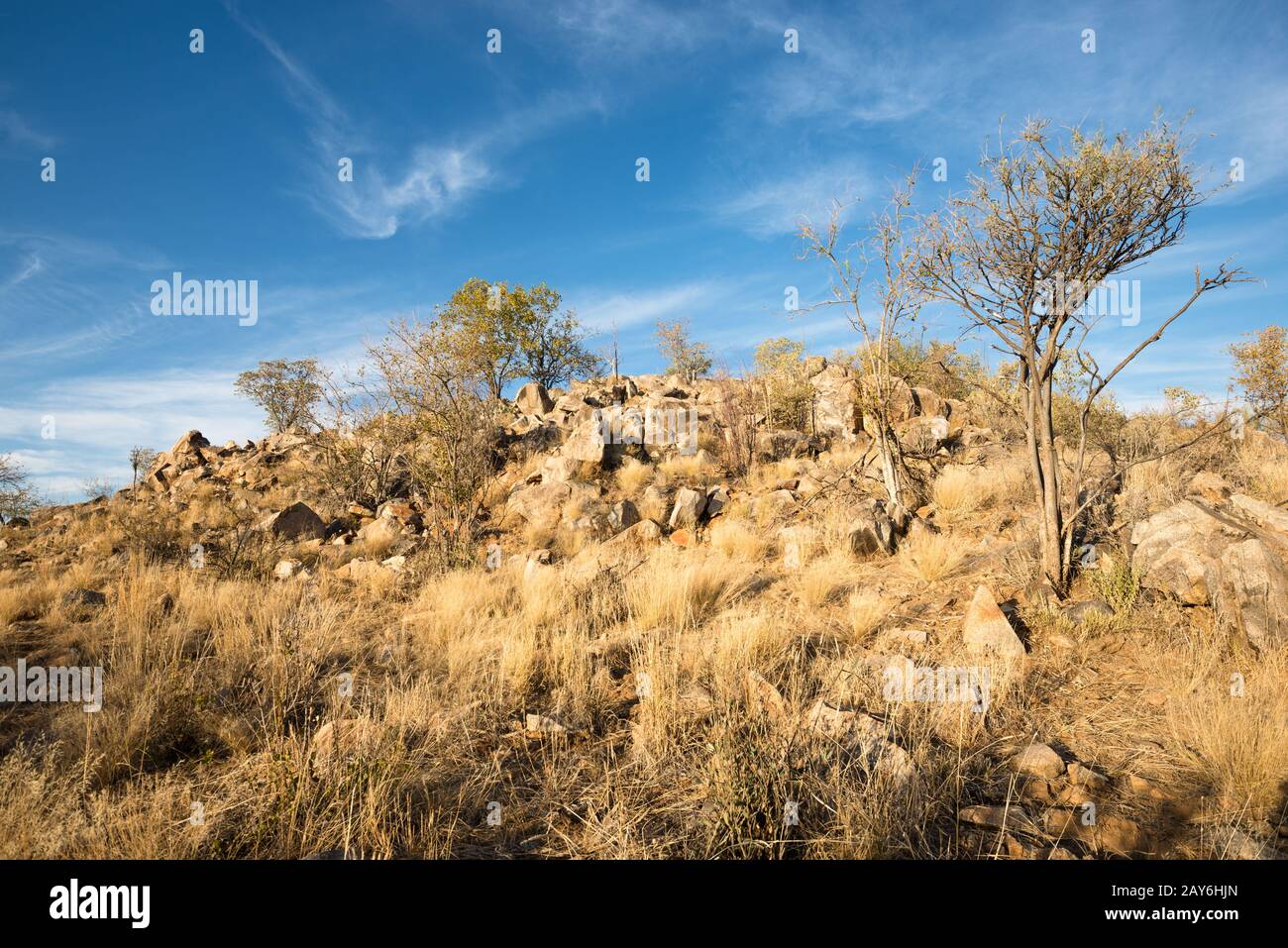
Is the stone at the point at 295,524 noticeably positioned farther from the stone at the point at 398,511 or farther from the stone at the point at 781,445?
the stone at the point at 781,445

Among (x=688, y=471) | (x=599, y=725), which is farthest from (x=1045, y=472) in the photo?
(x=688, y=471)

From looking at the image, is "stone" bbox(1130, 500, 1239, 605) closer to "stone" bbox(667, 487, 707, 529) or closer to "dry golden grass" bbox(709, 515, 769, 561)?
"dry golden grass" bbox(709, 515, 769, 561)

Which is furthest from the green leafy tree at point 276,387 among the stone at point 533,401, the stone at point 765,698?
the stone at point 765,698

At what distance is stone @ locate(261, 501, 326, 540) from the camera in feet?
34.5

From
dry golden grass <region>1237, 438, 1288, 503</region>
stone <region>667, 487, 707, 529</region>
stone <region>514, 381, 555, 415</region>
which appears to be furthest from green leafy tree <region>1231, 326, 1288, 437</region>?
stone <region>514, 381, 555, 415</region>

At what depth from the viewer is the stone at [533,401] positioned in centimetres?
1978

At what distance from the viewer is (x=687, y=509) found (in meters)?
10.2

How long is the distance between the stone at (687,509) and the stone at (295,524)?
21.5ft

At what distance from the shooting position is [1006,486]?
9.10m

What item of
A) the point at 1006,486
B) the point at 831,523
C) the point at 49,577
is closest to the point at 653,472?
the point at 831,523

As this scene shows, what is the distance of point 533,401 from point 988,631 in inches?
659

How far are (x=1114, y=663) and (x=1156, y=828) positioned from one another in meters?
2.09

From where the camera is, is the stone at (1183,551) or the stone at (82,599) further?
the stone at (82,599)

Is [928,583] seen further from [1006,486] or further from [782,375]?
[782,375]
